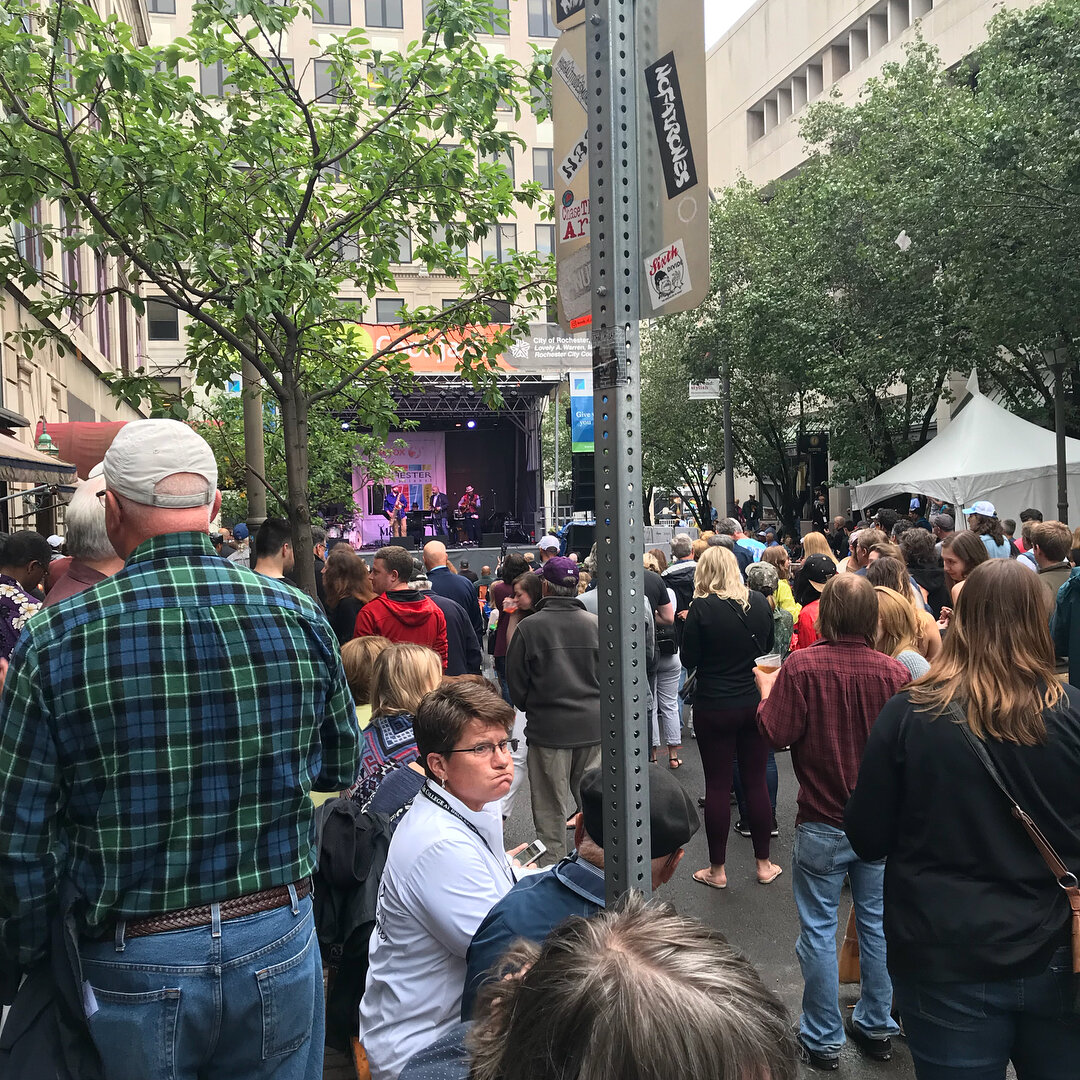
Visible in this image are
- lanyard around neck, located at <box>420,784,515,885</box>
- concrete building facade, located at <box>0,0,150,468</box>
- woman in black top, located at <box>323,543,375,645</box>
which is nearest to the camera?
lanyard around neck, located at <box>420,784,515,885</box>

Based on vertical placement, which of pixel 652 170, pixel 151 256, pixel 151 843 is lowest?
pixel 151 843

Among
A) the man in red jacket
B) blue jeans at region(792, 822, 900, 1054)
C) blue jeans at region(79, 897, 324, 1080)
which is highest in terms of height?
the man in red jacket

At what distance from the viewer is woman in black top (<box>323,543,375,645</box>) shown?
782 centimetres

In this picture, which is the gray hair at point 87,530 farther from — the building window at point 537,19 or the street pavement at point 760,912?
the building window at point 537,19

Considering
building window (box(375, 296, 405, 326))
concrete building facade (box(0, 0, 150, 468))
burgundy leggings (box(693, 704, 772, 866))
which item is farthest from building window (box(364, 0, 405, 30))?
burgundy leggings (box(693, 704, 772, 866))

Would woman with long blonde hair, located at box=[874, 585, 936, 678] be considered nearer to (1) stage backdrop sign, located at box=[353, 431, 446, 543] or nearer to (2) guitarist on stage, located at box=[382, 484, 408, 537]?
(2) guitarist on stage, located at box=[382, 484, 408, 537]

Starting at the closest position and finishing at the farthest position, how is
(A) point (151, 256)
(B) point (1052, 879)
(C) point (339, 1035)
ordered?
(B) point (1052, 879), (C) point (339, 1035), (A) point (151, 256)

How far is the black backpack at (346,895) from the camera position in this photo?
3414 mm

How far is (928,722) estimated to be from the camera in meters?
2.62

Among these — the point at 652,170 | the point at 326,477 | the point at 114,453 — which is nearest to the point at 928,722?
the point at 652,170

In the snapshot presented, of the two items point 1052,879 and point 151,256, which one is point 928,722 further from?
point 151,256

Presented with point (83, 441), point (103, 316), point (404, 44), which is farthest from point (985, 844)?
point (404, 44)

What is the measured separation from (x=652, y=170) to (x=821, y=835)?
299cm

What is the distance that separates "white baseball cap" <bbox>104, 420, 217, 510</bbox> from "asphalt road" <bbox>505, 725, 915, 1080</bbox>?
2.92 m
